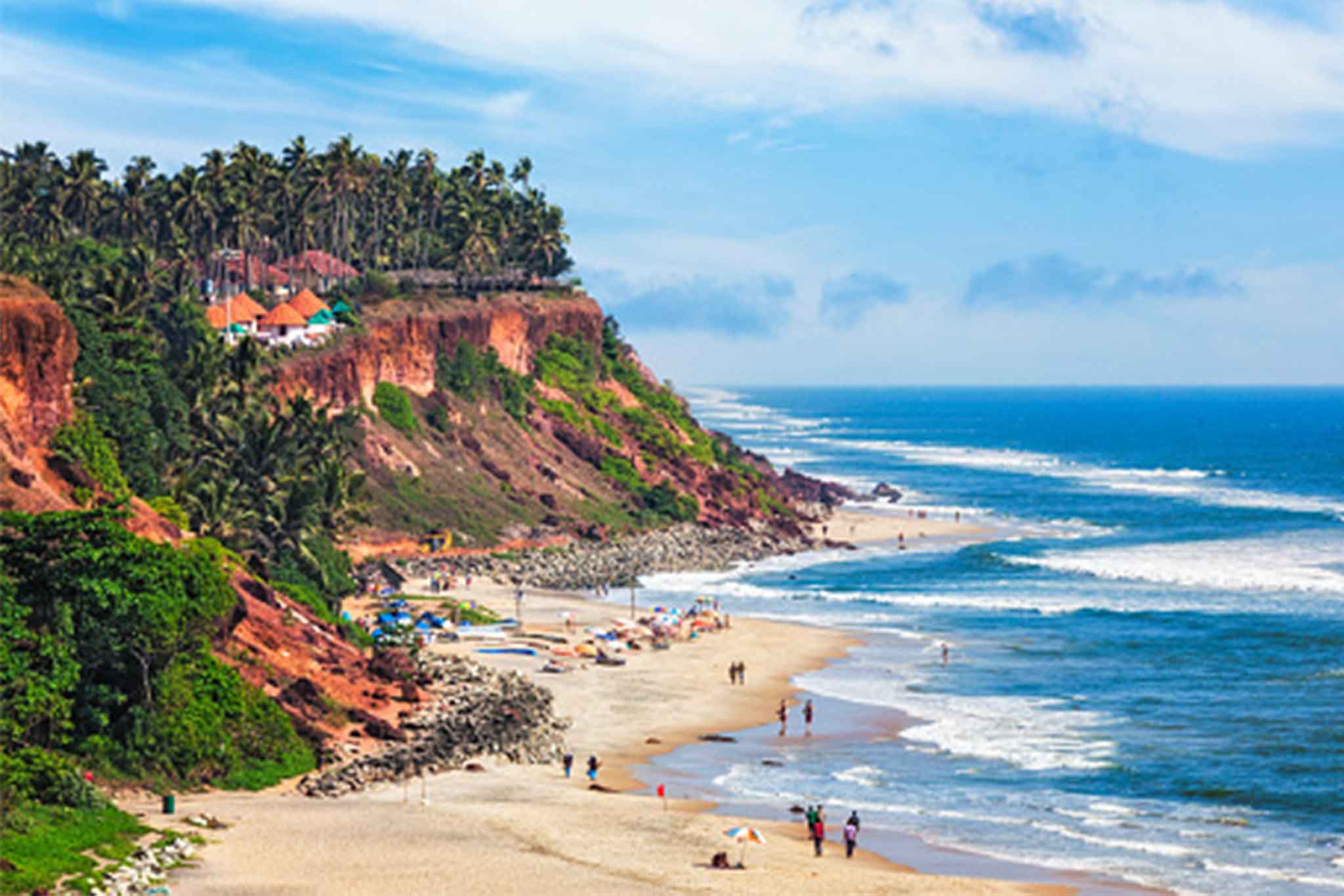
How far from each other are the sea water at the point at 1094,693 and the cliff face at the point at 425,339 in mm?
22953

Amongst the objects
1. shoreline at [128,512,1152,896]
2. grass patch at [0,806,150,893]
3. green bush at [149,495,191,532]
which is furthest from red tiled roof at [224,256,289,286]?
grass patch at [0,806,150,893]

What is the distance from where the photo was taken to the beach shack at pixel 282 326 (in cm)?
9631

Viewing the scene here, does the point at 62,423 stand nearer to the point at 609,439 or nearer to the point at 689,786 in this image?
the point at 689,786

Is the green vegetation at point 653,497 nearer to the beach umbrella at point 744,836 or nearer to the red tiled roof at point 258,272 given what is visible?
the red tiled roof at point 258,272

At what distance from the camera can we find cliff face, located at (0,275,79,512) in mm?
45531

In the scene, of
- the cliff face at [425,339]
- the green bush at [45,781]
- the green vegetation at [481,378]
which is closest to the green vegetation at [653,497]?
the green vegetation at [481,378]

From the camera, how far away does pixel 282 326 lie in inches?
3799

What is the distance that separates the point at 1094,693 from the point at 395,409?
5347 cm

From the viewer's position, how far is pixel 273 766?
136 ft

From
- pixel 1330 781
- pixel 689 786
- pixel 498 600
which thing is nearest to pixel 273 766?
pixel 689 786

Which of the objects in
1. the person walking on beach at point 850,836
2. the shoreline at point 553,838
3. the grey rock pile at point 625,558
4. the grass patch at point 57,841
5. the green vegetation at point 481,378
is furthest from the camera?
the green vegetation at point 481,378

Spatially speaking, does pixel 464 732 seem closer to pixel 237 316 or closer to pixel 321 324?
pixel 321 324

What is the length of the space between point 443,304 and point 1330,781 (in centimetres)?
7714

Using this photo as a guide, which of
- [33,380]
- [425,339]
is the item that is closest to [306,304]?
[425,339]
